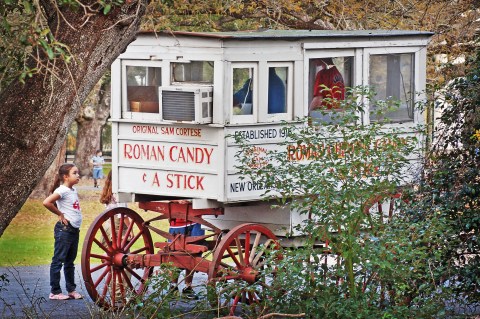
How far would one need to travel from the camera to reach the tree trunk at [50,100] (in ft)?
24.4

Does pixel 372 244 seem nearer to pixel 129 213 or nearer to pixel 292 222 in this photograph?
pixel 292 222

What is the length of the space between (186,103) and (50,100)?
4.05 m

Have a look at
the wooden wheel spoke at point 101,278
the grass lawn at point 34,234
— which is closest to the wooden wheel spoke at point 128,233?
the wooden wheel spoke at point 101,278

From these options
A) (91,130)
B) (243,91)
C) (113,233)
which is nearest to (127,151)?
(113,233)

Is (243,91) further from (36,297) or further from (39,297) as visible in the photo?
(36,297)

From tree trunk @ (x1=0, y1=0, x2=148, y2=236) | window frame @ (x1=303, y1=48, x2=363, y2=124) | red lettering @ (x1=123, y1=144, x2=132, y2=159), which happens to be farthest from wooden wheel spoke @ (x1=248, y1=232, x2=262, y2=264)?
tree trunk @ (x1=0, y1=0, x2=148, y2=236)

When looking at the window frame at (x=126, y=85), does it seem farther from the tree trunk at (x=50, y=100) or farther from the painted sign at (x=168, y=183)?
the tree trunk at (x=50, y=100)

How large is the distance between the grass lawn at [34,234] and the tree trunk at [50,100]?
7.60 meters

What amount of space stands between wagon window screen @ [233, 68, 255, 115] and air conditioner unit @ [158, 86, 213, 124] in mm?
291

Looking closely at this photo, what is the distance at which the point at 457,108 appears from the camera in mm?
9719

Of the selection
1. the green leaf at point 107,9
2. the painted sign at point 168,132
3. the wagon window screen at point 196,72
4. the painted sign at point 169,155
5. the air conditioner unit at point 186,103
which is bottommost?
the painted sign at point 169,155

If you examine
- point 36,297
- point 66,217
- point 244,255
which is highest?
point 66,217

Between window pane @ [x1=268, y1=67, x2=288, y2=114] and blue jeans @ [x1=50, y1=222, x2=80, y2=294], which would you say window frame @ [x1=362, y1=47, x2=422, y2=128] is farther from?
blue jeans @ [x1=50, y1=222, x2=80, y2=294]

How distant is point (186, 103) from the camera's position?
37.6ft
